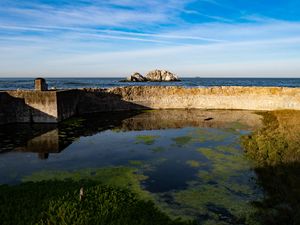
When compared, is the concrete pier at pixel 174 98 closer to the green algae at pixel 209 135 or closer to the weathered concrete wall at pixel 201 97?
the weathered concrete wall at pixel 201 97

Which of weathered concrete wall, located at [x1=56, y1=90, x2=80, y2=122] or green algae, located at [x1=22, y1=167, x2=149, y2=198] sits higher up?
weathered concrete wall, located at [x1=56, y1=90, x2=80, y2=122]

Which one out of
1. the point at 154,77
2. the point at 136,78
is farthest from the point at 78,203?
the point at 154,77

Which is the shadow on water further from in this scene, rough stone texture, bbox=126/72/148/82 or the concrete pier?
rough stone texture, bbox=126/72/148/82

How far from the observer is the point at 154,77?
13812cm

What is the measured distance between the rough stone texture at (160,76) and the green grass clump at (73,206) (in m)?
125

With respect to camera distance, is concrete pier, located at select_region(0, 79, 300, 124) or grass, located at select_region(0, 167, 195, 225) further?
concrete pier, located at select_region(0, 79, 300, 124)

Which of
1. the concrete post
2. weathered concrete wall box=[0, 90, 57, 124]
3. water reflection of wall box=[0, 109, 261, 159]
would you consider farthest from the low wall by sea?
the concrete post

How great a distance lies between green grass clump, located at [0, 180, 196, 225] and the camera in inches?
372

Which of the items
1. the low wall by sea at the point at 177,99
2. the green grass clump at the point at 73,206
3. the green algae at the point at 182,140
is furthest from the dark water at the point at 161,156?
the low wall by sea at the point at 177,99

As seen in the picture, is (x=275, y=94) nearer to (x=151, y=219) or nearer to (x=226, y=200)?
(x=226, y=200)

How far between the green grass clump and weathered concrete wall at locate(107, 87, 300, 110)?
2456 cm

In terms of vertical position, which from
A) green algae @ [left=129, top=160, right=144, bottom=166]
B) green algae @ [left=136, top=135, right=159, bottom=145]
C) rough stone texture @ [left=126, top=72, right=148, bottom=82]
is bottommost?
green algae @ [left=129, top=160, right=144, bottom=166]

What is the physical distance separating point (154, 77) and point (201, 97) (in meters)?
102

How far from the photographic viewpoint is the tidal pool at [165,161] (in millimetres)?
11219
